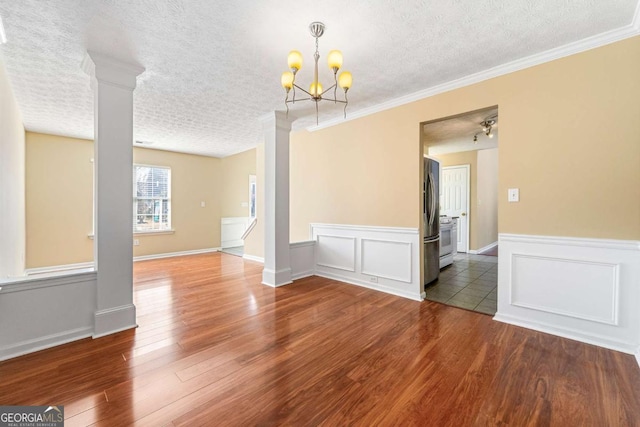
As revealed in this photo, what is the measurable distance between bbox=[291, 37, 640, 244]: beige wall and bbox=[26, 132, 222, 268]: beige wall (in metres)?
5.37

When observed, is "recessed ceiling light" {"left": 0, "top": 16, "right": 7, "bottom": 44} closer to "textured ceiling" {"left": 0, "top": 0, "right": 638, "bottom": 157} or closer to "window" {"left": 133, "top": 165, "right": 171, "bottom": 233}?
"textured ceiling" {"left": 0, "top": 0, "right": 638, "bottom": 157}

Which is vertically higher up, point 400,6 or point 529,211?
point 400,6

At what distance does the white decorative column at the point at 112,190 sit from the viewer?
2.41 metres

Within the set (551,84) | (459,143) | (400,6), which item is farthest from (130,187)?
(459,143)

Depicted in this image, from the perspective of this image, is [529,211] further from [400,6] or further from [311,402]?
[311,402]

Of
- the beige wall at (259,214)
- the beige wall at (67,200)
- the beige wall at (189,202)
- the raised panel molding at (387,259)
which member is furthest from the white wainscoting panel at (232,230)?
the raised panel molding at (387,259)

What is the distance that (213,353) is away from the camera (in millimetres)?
2133

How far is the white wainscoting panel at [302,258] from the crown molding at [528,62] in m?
2.30

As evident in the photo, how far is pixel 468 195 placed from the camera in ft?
21.2

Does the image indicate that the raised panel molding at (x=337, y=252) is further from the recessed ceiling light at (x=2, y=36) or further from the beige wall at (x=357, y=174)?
the recessed ceiling light at (x=2, y=36)

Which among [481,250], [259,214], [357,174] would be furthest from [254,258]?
[481,250]

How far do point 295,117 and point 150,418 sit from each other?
12.2ft

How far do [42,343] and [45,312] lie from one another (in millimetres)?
245
